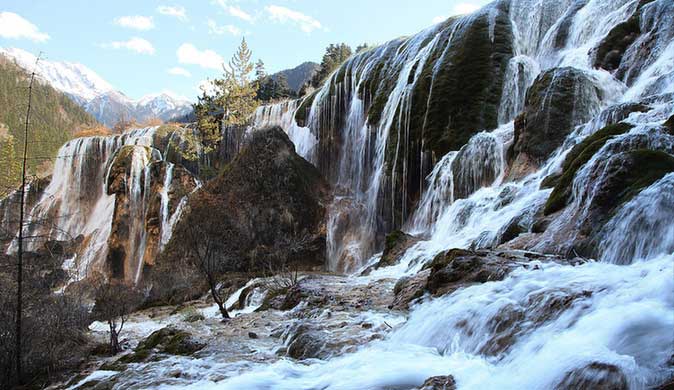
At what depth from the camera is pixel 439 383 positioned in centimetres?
447

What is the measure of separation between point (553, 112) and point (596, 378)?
12.9 metres

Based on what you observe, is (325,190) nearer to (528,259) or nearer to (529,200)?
(529,200)

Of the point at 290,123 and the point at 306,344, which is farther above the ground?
the point at 290,123

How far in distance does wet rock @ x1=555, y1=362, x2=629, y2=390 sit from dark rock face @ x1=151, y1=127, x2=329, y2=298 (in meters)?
18.6

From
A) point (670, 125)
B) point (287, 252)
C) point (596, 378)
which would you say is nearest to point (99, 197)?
point (287, 252)

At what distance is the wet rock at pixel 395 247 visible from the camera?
52.4 ft

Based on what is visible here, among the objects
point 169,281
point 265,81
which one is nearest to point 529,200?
point 169,281

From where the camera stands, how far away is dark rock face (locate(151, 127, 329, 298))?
76.0 ft

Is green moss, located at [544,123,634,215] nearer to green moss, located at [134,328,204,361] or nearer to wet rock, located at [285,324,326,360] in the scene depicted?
wet rock, located at [285,324,326,360]

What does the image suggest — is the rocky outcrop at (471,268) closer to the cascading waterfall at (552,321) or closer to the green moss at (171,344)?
the cascading waterfall at (552,321)

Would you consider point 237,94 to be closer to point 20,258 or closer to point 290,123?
point 290,123

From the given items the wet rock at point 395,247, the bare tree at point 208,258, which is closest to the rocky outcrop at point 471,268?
the bare tree at point 208,258

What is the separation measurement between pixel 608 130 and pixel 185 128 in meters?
38.6

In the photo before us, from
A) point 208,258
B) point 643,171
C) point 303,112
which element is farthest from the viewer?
point 303,112
